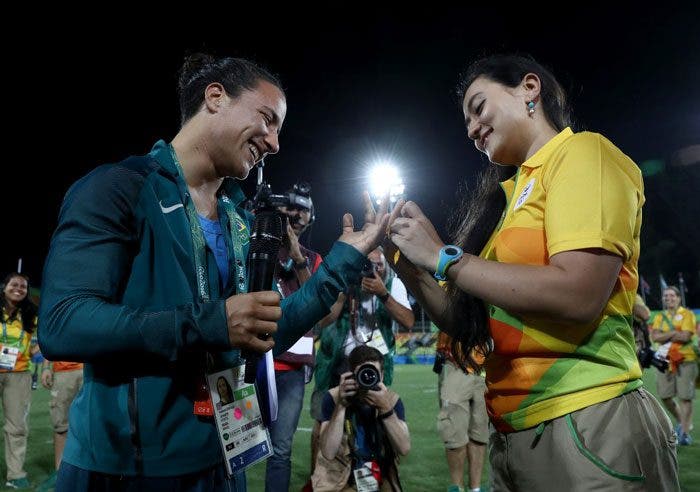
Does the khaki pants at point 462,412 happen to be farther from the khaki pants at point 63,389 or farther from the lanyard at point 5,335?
the lanyard at point 5,335

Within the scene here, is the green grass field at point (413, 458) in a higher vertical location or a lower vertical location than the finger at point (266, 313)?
lower

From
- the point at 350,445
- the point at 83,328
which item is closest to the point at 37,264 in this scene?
the point at 350,445

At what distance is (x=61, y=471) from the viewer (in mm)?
1701

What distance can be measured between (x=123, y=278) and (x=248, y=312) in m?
0.45

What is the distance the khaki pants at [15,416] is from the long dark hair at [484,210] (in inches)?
254

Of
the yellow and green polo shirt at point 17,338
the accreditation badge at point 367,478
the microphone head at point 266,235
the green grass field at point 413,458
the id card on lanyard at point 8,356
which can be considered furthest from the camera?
the yellow and green polo shirt at point 17,338

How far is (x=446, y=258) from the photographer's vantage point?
1803 mm

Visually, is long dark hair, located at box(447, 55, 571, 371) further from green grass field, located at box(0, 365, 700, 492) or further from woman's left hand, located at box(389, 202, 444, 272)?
green grass field, located at box(0, 365, 700, 492)

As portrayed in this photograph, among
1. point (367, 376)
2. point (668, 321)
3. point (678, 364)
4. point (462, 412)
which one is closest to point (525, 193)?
point (367, 376)

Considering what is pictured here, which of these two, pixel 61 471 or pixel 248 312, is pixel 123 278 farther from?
pixel 61 471

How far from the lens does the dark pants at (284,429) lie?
446 centimetres

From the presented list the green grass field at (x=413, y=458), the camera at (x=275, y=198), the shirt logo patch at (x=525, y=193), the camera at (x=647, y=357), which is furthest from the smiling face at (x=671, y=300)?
the shirt logo patch at (x=525, y=193)

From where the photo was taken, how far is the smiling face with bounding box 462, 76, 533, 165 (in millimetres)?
2119

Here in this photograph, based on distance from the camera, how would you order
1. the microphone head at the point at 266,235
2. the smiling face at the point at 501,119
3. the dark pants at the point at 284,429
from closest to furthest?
the microphone head at the point at 266,235 < the smiling face at the point at 501,119 < the dark pants at the point at 284,429
